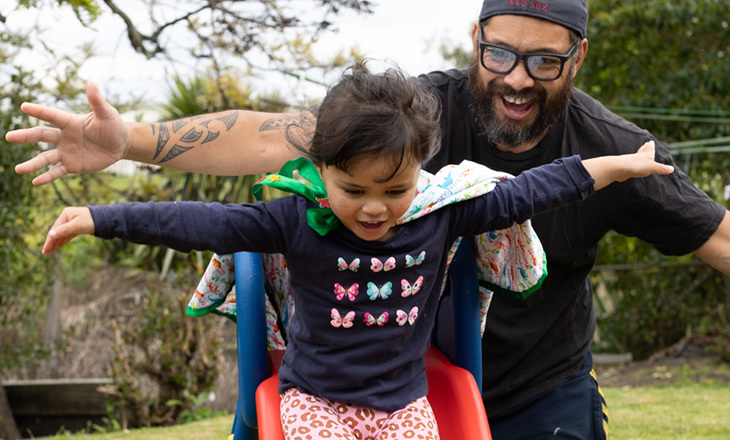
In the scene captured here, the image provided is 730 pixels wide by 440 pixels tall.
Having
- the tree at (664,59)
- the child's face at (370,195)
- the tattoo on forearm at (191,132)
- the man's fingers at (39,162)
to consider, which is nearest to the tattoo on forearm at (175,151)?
the tattoo on forearm at (191,132)

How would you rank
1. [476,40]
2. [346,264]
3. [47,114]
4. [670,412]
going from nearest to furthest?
[346,264], [47,114], [476,40], [670,412]

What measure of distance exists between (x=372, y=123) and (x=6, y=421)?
5383mm

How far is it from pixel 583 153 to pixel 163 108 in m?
6.96

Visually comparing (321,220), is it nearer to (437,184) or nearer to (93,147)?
(437,184)

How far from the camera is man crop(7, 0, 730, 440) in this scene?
256 centimetres

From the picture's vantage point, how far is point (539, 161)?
2641 mm

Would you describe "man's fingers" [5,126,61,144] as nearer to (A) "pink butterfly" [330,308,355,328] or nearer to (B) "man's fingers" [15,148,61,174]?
(B) "man's fingers" [15,148,61,174]

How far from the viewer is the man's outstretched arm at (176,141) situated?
2102mm

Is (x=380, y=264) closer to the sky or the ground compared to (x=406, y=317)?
closer to the sky

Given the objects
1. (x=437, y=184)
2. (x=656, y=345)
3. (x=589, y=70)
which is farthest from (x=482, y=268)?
(x=656, y=345)

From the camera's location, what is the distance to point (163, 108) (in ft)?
29.3

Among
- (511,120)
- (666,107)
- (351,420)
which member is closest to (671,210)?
(511,120)

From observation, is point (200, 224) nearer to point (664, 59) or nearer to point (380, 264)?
point (380, 264)

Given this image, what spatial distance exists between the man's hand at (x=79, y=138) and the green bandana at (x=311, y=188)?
473 millimetres
